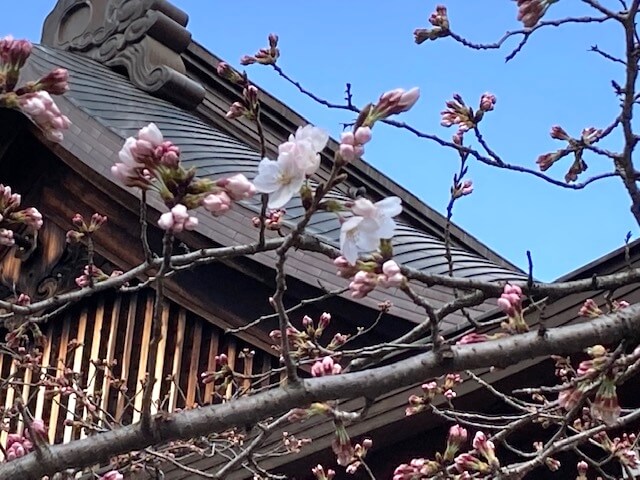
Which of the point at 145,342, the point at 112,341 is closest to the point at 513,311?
the point at 145,342

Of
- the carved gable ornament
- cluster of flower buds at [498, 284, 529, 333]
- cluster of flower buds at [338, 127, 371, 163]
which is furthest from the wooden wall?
cluster of flower buds at [338, 127, 371, 163]

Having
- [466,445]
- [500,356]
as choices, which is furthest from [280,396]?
[466,445]

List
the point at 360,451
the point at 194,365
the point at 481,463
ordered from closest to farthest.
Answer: the point at 481,463, the point at 360,451, the point at 194,365

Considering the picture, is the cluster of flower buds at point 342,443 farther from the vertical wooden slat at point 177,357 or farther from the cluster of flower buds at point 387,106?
the vertical wooden slat at point 177,357

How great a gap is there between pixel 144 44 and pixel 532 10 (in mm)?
4575

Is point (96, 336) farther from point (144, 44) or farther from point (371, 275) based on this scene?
point (371, 275)

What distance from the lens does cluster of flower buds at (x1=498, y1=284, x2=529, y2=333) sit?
179 centimetres

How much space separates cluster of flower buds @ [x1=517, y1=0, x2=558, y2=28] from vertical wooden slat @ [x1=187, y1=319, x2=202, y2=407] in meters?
2.79

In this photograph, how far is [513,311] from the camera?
1.80 m

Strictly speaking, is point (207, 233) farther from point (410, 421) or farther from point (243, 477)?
point (410, 421)

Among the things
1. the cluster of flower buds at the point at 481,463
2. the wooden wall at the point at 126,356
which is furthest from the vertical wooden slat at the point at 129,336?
the cluster of flower buds at the point at 481,463

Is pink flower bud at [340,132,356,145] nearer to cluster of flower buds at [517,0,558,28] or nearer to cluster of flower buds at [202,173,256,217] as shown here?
cluster of flower buds at [202,173,256,217]

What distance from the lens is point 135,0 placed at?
6.29 m

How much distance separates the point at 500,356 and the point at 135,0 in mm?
5141
